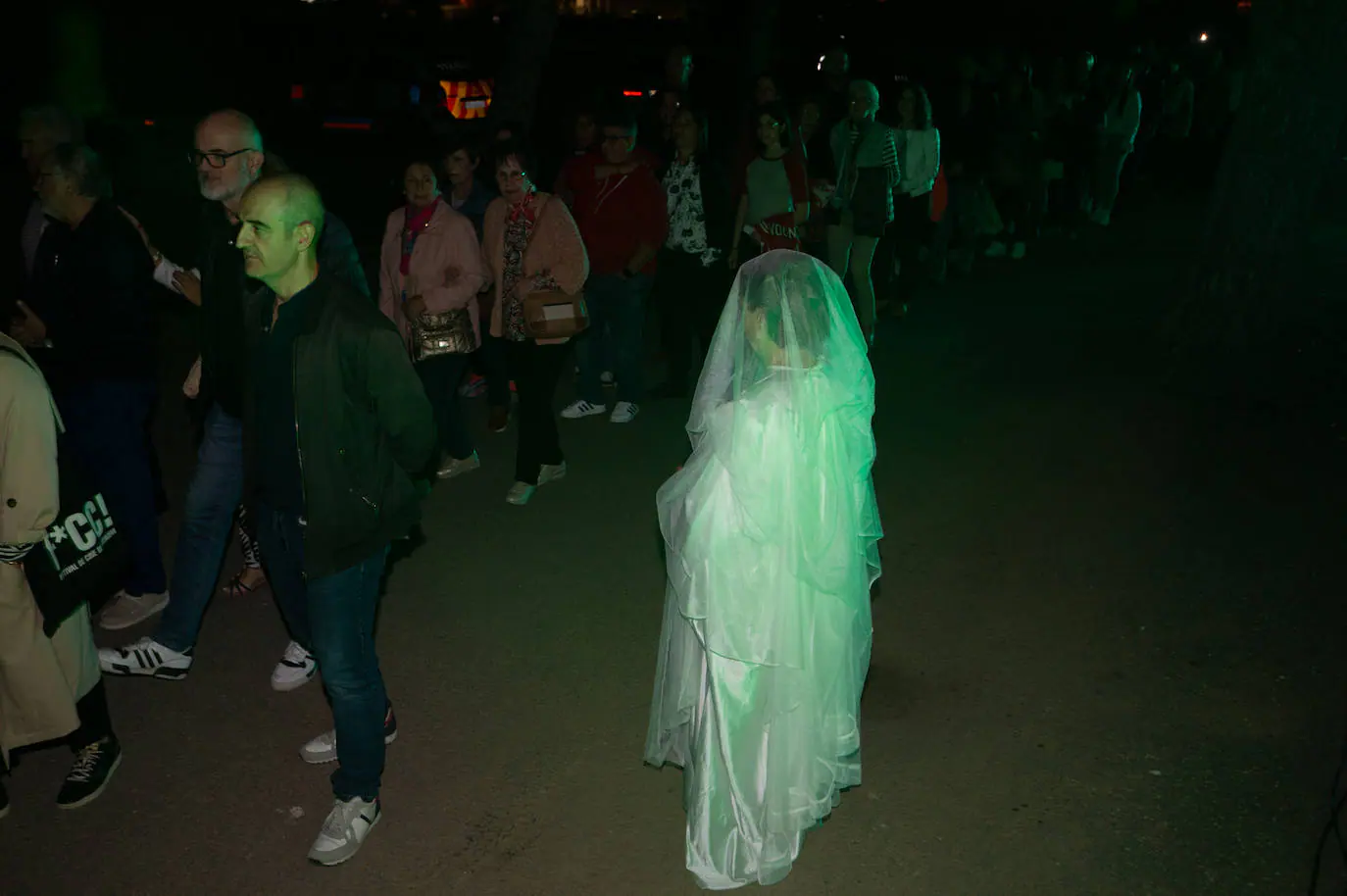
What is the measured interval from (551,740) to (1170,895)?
2.20 meters

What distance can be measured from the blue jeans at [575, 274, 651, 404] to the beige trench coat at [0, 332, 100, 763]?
445cm

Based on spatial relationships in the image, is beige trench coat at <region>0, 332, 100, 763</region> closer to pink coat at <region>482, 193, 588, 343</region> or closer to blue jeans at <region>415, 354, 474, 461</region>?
blue jeans at <region>415, 354, 474, 461</region>

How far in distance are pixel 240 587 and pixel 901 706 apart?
10.5 ft

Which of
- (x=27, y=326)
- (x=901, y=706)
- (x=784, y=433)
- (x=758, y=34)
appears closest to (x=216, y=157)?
(x=27, y=326)

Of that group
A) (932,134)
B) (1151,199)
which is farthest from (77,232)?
(1151,199)

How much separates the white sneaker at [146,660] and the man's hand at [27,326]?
1.37 meters

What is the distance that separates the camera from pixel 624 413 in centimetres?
834

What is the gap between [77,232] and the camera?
4887 mm

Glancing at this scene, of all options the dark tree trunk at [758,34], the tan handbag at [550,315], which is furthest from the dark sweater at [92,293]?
the dark tree trunk at [758,34]

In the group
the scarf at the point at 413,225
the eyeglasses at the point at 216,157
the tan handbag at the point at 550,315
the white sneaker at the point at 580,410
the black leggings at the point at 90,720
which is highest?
the eyeglasses at the point at 216,157

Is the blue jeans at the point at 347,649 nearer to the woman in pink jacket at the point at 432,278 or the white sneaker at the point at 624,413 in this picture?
the woman in pink jacket at the point at 432,278

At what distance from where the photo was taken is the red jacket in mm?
7660

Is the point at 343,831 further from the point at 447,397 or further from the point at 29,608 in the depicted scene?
the point at 447,397

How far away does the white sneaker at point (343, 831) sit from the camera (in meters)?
3.79
